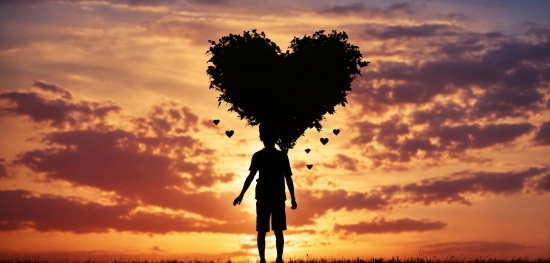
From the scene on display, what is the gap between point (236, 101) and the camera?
36.1 meters

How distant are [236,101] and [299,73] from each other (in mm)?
3412

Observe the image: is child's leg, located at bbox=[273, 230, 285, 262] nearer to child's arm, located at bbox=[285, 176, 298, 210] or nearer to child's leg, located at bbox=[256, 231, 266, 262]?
child's leg, located at bbox=[256, 231, 266, 262]

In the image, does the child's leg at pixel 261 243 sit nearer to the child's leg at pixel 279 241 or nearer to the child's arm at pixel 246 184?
the child's leg at pixel 279 241

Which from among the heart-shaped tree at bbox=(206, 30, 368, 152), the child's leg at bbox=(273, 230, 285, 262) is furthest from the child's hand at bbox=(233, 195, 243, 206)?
the heart-shaped tree at bbox=(206, 30, 368, 152)

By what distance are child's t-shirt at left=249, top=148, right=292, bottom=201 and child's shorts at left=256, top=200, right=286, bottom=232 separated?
0.62 feet

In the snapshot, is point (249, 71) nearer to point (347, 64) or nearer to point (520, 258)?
point (347, 64)

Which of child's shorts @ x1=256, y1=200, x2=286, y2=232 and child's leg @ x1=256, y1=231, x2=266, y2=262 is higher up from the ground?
child's shorts @ x1=256, y1=200, x2=286, y2=232

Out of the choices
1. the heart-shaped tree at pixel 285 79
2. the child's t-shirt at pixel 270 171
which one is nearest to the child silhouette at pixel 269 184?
the child's t-shirt at pixel 270 171

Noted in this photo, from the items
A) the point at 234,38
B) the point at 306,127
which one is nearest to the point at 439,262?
the point at 306,127

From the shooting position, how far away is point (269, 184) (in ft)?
75.5

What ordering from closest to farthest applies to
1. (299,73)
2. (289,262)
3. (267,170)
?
(267,170) → (289,262) → (299,73)

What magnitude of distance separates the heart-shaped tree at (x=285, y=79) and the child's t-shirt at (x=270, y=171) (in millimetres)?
11990

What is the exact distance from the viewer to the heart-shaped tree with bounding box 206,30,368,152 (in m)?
35.3

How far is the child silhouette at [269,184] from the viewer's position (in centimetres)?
2291
